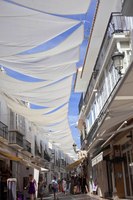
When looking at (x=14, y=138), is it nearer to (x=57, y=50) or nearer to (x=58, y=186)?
(x=58, y=186)

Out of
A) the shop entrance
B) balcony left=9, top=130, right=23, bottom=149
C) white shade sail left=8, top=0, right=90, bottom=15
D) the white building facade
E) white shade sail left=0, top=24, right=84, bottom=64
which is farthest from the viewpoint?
balcony left=9, top=130, right=23, bottom=149

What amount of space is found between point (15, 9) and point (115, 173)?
Result: 11.3 meters

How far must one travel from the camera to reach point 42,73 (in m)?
13.7

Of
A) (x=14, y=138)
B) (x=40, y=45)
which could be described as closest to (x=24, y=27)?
(x=40, y=45)

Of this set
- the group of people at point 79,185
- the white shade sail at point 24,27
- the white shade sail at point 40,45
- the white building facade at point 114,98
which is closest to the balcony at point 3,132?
the white shade sail at point 40,45

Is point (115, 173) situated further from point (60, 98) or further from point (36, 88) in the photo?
point (36, 88)

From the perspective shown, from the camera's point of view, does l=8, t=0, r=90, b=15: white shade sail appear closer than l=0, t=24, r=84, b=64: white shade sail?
Yes

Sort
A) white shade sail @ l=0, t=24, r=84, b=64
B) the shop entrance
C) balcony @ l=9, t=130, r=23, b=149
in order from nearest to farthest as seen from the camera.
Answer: white shade sail @ l=0, t=24, r=84, b=64 → the shop entrance → balcony @ l=9, t=130, r=23, b=149

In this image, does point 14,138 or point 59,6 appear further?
point 14,138

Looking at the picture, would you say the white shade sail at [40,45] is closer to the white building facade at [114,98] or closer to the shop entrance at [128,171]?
the white building facade at [114,98]

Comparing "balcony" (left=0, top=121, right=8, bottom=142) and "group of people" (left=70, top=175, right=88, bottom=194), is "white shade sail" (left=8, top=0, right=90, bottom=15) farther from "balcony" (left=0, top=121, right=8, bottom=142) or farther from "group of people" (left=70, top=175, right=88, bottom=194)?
"group of people" (left=70, top=175, right=88, bottom=194)

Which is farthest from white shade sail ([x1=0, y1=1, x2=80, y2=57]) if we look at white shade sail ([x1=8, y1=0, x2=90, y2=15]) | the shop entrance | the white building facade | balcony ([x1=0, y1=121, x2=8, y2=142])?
balcony ([x1=0, y1=121, x2=8, y2=142])

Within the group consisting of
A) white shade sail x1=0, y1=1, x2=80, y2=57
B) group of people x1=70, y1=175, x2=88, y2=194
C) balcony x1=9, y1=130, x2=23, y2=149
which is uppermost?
white shade sail x1=0, y1=1, x2=80, y2=57

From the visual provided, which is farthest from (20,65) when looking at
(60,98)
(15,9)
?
(60,98)
